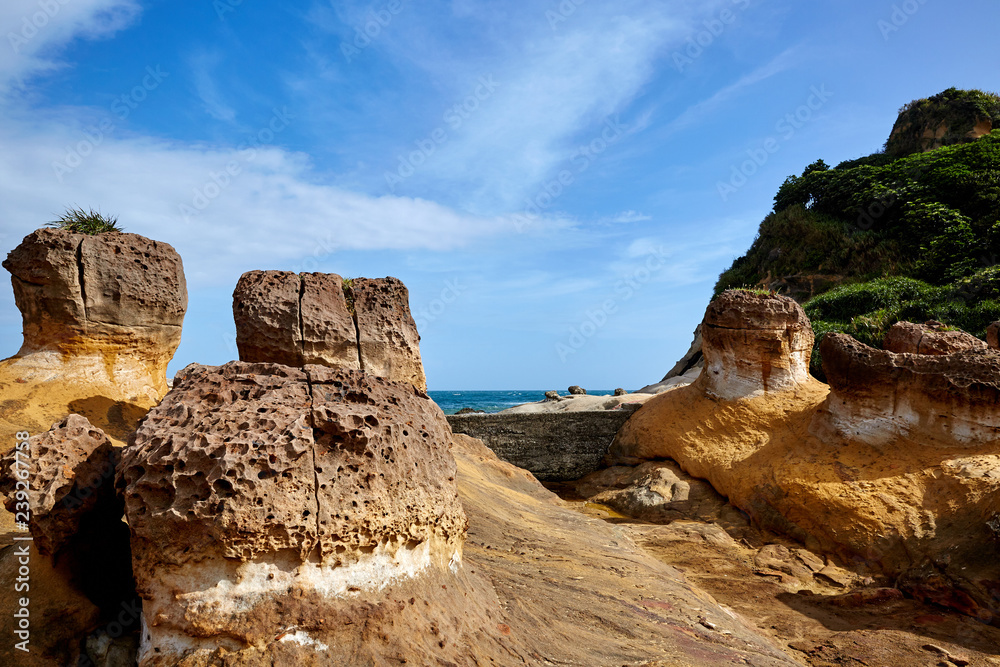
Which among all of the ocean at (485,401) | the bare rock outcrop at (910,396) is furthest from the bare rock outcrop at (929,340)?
the ocean at (485,401)

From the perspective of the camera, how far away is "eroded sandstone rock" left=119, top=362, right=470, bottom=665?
2.52 m

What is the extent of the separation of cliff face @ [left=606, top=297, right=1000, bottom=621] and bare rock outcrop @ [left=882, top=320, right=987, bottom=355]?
106 centimetres

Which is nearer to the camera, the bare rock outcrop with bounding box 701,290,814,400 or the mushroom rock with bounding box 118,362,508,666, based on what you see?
the mushroom rock with bounding box 118,362,508,666

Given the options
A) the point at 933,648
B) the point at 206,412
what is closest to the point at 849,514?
the point at 933,648

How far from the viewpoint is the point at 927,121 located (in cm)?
2248

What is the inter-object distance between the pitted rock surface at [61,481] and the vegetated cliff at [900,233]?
13.2 meters

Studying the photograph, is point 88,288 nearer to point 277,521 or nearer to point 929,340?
point 277,521

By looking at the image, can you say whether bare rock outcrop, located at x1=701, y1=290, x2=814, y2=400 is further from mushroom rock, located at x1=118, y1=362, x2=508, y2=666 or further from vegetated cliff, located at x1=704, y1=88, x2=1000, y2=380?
mushroom rock, located at x1=118, y1=362, x2=508, y2=666

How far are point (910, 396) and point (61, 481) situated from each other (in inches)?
285

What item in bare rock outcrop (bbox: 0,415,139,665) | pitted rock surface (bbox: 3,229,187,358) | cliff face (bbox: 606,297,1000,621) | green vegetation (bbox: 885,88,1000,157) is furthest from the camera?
green vegetation (bbox: 885,88,1000,157)

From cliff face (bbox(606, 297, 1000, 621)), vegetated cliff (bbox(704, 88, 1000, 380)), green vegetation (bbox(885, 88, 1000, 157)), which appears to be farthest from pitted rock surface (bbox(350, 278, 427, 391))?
green vegetation (bbox(885, 88, 1000, 157))

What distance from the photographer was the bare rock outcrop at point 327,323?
5.47 m

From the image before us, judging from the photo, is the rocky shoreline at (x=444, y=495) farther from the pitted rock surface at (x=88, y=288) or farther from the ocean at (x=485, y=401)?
the ocean at (x=485, y=401)

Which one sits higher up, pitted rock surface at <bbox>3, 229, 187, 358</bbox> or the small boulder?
pitted rock surface at <bbox>3, 229, 187, 358</bbox>
